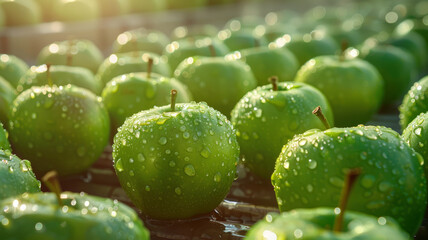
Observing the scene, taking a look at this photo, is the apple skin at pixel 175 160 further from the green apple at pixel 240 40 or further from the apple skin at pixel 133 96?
the green apple at pixel 240 40

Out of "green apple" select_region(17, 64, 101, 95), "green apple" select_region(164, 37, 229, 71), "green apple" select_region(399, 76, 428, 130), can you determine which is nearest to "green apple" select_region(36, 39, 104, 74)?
"green apple" select_region(164, 37, 229, 71)

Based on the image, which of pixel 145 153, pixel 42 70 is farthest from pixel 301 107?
pixel 42 70

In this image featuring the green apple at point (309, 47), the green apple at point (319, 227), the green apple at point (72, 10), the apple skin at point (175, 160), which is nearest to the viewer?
the green apple at point (319, 227)

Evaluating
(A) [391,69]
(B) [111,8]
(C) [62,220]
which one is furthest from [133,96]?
(B) [111,8]

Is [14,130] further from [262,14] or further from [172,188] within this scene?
[262,14]

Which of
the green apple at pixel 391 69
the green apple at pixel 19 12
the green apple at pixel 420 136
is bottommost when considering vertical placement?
the green apple at pixel 391 69

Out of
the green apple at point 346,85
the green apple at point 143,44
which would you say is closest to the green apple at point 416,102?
the green apple at point 346,85
